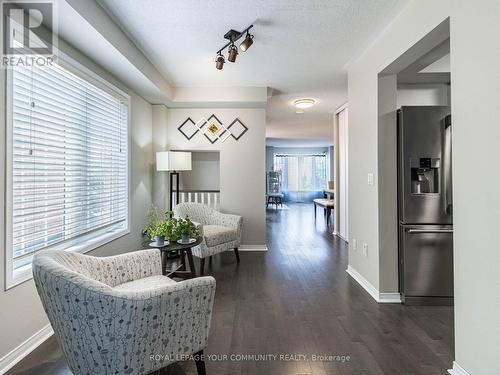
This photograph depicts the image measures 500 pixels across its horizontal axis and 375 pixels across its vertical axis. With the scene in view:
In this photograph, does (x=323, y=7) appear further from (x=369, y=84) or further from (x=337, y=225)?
(x=337, y=225)

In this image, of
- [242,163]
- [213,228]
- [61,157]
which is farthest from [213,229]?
[61,157]

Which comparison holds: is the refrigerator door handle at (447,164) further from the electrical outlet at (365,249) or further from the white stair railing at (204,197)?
the white stair railing at (204,197)

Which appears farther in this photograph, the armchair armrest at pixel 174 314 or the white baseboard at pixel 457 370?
the white baseboard at pixel 457 370

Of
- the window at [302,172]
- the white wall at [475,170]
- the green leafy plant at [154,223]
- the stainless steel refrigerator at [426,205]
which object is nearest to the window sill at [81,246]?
the green leafy plant at [154,223]

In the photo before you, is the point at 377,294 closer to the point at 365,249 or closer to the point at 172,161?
the point at 365,249

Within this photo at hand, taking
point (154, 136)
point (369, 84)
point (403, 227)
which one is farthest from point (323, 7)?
point (154, 136)

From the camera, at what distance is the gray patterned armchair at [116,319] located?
128cm

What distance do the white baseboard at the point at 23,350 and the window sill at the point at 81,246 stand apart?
0.43m

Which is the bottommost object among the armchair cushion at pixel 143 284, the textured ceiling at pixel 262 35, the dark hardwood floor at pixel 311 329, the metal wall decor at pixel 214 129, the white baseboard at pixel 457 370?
the dark hardwood floor at pixel 311 329

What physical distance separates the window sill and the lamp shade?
1.02 metres

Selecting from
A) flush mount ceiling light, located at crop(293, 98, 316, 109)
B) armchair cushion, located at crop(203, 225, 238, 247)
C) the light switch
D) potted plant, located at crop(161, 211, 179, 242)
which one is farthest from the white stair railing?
the light switch

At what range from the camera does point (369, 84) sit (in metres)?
2.98

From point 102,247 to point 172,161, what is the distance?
5.02 feet

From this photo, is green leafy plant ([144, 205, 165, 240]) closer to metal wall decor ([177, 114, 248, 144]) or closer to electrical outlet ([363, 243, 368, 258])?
metal wall decor ([177, 114, 248, 144])
